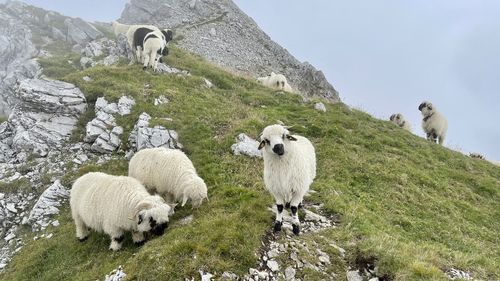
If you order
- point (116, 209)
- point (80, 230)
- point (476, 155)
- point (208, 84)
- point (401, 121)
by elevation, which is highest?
point (401, 121)

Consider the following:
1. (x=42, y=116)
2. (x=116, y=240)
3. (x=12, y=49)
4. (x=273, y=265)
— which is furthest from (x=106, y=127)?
(x=12, y=49)

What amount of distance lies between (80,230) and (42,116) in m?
8.82

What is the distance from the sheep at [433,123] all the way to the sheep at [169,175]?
18.1m

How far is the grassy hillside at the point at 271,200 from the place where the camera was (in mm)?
9117

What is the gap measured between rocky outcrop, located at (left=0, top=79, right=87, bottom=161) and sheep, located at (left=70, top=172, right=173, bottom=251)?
6.25 m

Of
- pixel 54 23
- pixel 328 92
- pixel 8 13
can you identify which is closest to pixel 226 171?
pixel 328 92

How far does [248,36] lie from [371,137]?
3031 cm

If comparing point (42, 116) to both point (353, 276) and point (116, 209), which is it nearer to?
point (116, 209)

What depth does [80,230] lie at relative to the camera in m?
12.0

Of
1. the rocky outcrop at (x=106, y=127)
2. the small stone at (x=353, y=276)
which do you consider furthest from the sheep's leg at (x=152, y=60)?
the small stone at (x=353, y=276)

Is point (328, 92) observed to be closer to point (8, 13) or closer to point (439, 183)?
point (439, 183)

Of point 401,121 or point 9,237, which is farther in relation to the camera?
point 401,121

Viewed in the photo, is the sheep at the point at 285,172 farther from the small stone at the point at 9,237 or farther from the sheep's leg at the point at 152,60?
the sheep's leg at the point at 152,60

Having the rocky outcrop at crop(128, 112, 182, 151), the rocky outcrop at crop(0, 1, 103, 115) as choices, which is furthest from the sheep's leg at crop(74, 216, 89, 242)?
the rocky outcrop at crop(0, 1, 103, 115)
